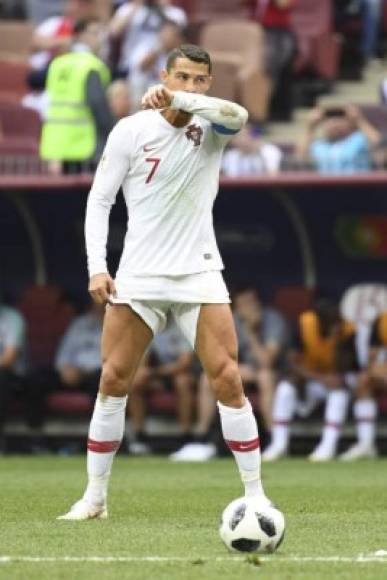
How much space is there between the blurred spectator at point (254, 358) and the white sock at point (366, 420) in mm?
826

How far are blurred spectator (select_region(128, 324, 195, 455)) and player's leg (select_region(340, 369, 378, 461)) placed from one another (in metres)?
1.51

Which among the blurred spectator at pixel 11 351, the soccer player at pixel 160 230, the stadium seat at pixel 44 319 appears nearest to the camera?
the soccer player at pixel 160 230

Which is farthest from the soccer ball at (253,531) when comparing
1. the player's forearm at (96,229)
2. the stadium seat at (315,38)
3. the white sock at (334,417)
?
the stadium seat at (315,38)

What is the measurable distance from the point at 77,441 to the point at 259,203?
283 cm

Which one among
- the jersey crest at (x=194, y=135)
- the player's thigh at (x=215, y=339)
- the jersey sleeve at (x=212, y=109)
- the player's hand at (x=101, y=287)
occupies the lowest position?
the player's thigh at (x=215, y=339)

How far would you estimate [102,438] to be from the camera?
9250mm

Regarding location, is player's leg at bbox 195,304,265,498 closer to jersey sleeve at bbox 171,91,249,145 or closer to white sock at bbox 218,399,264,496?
white sock at bbox 218,399,264,496

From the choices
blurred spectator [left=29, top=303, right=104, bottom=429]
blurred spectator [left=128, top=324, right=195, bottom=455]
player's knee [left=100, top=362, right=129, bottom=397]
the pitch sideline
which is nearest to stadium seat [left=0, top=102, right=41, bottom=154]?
blurred spectator [left=29, top=303, right=104, bottom=429]

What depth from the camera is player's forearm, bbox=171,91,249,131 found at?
28.1 ft

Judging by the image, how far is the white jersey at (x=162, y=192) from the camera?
8984 mm

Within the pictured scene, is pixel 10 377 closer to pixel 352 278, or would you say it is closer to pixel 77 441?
pixel 77 441

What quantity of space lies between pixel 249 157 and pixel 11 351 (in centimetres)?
287

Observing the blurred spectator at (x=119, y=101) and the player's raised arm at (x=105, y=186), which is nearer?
the player's raised arm at (x=105, y=186)

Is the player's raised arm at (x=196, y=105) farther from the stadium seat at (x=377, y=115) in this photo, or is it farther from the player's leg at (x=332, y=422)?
the stadium seat at (x=377, y=115)
